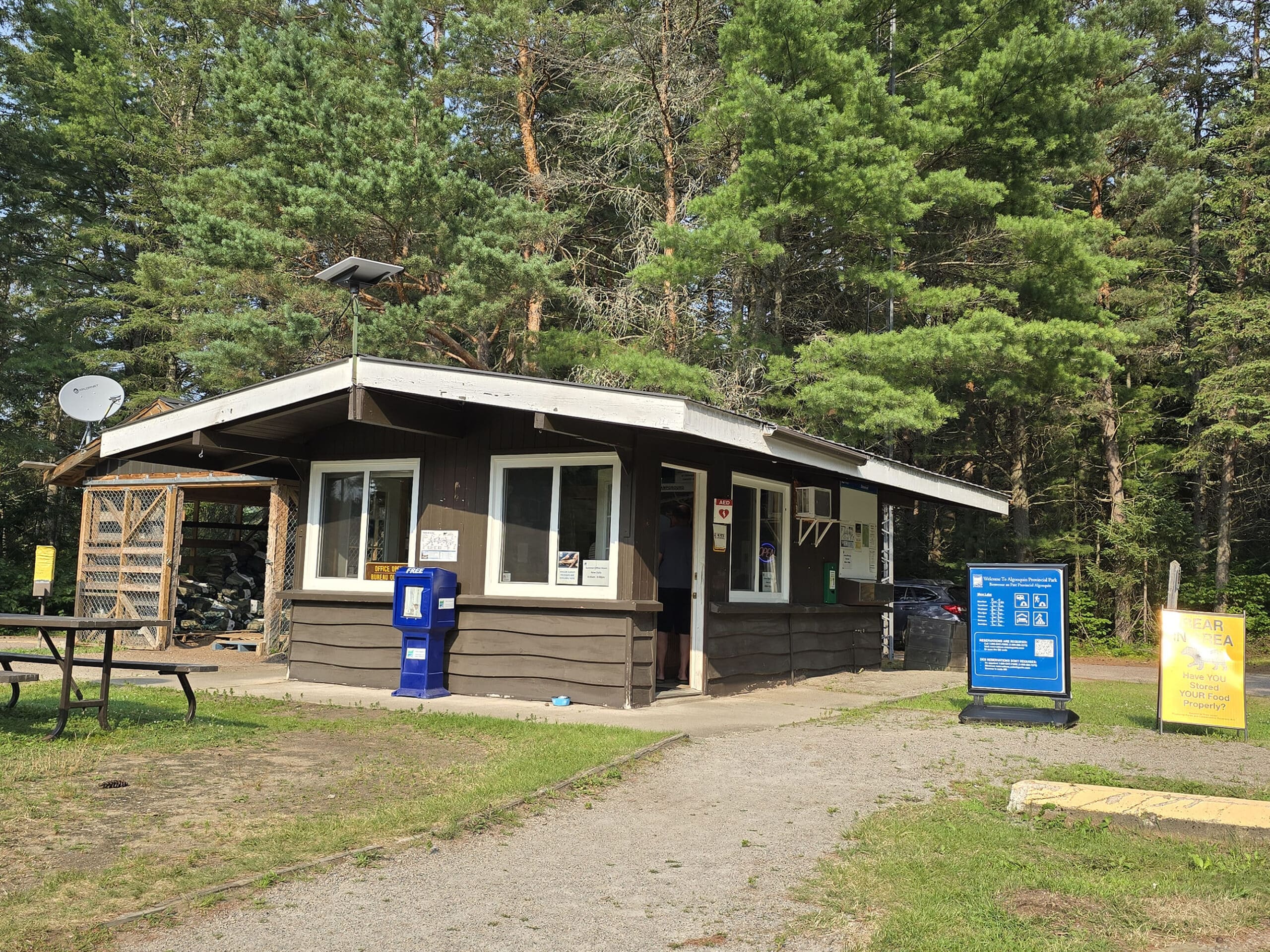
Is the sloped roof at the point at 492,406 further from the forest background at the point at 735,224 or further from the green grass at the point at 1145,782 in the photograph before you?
the forest background at the point at 735,224

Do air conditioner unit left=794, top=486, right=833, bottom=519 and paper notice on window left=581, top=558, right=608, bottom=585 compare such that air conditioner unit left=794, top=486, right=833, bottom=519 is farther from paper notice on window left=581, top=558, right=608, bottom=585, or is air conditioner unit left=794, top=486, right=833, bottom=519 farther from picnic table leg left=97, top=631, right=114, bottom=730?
picnic table leg left=97, top=631, right=114, bottom=730

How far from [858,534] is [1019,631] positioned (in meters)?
5.55

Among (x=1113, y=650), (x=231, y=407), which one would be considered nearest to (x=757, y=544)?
(x=231, y=407)

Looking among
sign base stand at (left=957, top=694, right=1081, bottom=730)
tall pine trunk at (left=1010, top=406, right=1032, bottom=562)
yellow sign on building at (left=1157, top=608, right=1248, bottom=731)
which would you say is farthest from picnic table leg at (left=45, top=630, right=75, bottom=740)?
tall pine trunk at (left=1010, top=406, right=1032, bottom=562)

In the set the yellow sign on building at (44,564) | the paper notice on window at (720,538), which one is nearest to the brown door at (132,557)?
the yellow sign on building at (44,564)

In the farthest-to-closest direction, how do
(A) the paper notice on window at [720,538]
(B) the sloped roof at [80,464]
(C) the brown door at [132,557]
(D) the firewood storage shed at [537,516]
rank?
1. (C) the brown door at [132,557]
2. (B) the sloped roof at [80,464]
3. (A) the paper notice on window at [720,538]
4. (D) the firewood storage shed at [537,516]

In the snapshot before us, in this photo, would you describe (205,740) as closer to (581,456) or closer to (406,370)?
(406,370)

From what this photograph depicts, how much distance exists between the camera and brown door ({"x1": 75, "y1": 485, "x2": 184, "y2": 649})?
54.6 feet

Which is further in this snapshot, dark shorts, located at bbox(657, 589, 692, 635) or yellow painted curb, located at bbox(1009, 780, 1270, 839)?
dark shorts, located at bbox(657, 589, 692, 635)

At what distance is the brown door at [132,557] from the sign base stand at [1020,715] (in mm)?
12230

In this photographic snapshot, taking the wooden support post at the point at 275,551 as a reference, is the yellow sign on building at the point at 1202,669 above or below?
below

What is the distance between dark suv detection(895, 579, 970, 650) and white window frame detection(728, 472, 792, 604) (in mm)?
8400

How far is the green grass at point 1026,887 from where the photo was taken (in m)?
3.81

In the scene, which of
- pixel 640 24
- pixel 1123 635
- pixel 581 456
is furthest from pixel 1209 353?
pixel 581 456
